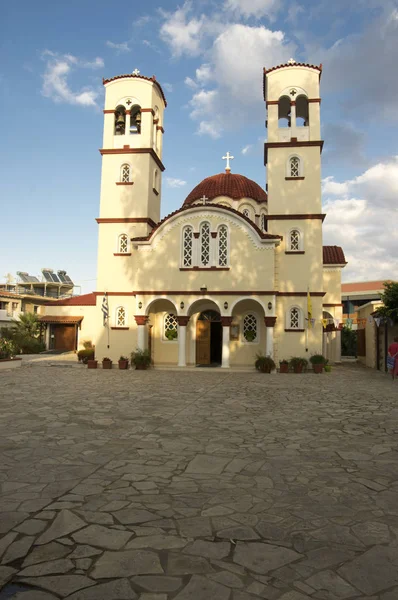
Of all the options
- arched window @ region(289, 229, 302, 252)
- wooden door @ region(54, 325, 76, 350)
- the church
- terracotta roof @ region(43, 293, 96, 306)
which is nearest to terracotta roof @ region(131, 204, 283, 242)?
the church

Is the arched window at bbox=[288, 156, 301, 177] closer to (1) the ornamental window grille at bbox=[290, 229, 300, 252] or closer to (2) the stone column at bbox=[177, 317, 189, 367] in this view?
(1) the ornamental window grille at bbox=[290, 229, 300, 252]

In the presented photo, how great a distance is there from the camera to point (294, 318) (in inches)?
801

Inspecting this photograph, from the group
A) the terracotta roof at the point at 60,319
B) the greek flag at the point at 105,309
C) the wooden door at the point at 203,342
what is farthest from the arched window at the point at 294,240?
the terracotta roof at the point at 60,319

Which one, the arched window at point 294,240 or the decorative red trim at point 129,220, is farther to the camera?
the decorative red trim at point 129,220

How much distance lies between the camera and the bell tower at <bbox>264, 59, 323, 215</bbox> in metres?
20.8

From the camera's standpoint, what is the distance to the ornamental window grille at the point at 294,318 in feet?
66.4

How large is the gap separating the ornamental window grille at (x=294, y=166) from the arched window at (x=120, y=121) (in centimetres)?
845

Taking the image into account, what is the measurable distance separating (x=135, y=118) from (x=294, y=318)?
12.7 meters

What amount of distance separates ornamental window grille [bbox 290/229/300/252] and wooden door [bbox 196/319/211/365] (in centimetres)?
532

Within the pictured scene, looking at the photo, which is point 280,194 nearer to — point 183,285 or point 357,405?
point 183,285

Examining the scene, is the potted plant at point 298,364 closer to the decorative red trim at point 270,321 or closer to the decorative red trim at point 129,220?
the decorative red trim at point 270,321

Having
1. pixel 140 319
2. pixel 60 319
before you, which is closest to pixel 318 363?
pixel 140 319

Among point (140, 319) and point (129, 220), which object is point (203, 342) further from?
point (129, 220)

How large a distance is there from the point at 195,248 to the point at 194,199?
7036 mm
